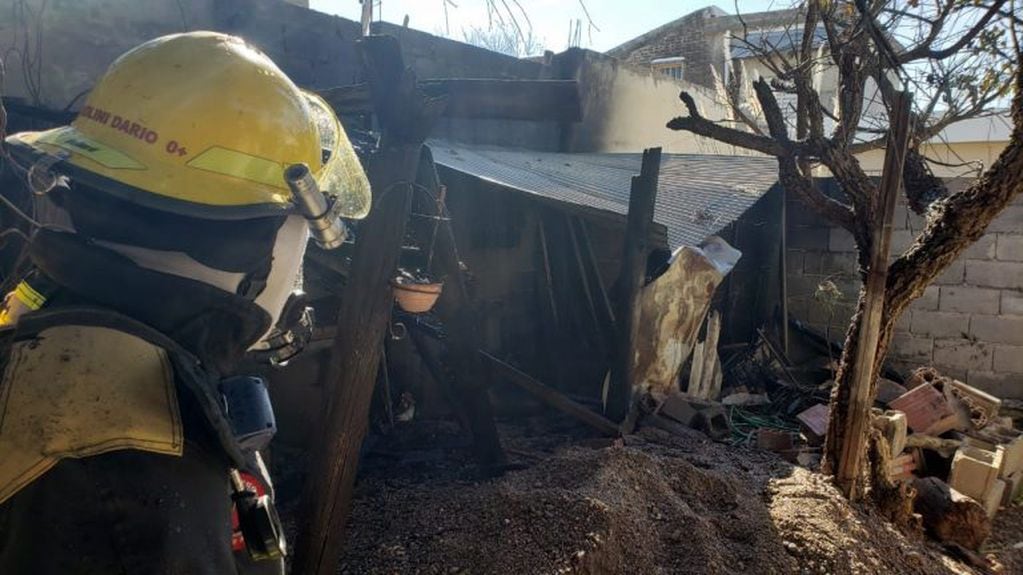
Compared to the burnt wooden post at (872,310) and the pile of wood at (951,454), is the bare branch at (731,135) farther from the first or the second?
the pile of wood at (951,454)

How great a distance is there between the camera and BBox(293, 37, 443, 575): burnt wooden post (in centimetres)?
236

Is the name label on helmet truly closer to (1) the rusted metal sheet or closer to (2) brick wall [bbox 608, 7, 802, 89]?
(1) the rusted metal sheet

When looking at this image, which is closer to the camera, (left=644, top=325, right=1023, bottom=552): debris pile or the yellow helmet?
the yellow helmet

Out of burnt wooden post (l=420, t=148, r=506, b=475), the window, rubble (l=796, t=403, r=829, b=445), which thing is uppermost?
the window

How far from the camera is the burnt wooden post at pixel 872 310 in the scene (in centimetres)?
341

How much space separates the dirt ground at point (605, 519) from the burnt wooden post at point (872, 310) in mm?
227

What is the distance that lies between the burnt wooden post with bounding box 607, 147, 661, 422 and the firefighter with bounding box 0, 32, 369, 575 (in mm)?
3381

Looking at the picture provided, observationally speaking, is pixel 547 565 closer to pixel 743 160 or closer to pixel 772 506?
pixel 772 506

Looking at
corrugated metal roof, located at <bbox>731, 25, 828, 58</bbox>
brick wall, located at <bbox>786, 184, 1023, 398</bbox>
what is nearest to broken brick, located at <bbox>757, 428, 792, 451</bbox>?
corrugated metal roof, located at <bbox>731, 25, 828, 58</bbox>

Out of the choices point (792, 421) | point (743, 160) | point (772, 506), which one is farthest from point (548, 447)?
point (743, 160)

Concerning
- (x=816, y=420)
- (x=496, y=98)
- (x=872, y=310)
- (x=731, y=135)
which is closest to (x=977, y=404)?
(x=816, y=420)

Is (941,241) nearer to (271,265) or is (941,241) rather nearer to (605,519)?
(605,519)

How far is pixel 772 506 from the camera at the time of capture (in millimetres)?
3564

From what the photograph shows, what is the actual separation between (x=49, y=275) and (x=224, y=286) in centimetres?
24
